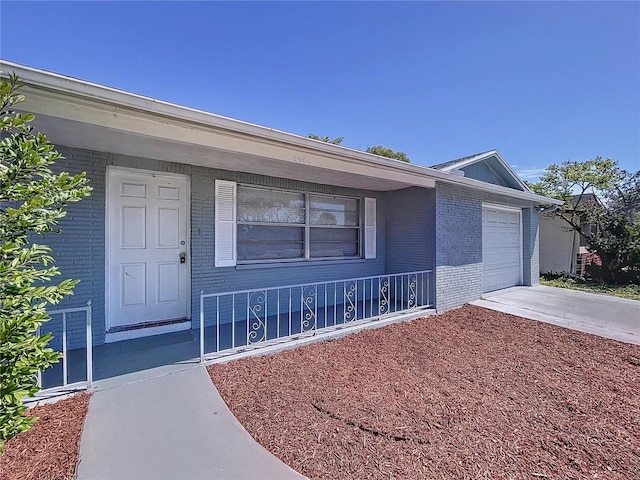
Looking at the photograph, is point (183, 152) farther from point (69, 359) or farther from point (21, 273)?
point (69, 359)

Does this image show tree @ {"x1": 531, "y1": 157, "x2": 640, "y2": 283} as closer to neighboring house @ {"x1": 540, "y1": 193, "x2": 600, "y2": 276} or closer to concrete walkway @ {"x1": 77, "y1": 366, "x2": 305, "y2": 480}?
neighboring house @ {"x1": 540, "y1": 193, "x2": 600, "y2": 276}

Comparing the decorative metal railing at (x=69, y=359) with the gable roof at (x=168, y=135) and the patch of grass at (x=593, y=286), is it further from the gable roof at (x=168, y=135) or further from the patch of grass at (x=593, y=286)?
the patch of grass at (x=593, y=286)

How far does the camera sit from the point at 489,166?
29.3ft

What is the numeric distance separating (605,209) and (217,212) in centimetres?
A: 1399

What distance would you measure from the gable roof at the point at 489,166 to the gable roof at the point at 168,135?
3.28m

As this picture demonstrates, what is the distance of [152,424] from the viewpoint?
2.40 meters

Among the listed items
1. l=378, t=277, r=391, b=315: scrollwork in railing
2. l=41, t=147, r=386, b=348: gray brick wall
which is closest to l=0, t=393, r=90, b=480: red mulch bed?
l=41, t=147, r=386, b=348: gray brick wall

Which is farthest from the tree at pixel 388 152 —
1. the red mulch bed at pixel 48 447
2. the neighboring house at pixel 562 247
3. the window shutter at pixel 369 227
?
the red mulch bed at pixel 48 447

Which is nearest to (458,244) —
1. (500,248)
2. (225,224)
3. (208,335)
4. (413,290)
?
(413,290)

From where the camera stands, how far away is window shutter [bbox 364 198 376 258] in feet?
21.9

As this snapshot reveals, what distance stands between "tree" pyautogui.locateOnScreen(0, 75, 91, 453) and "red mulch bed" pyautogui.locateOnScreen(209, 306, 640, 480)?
1.49m

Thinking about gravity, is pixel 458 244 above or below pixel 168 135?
below

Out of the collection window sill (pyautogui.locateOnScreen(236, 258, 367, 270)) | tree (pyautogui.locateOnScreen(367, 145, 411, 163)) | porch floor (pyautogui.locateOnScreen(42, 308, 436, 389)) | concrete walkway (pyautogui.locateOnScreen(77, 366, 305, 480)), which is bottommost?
concrete walkway (pyautogui.locateOnScreen(77, 366, 305, 480))

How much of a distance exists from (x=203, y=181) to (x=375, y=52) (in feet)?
19.3
